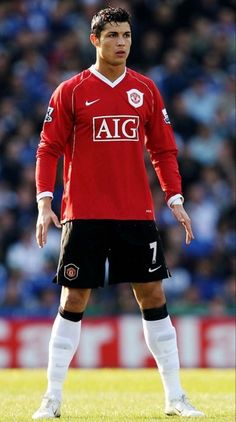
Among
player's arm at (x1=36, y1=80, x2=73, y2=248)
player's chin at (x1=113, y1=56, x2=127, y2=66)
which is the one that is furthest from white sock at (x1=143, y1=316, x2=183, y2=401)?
player's chin at (x1=113, y1=56, x2=127, y2=66)

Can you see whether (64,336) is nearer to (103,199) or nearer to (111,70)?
(103,199)

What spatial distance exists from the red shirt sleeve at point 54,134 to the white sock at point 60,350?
786mm

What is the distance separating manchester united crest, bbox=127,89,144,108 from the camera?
6.66 m

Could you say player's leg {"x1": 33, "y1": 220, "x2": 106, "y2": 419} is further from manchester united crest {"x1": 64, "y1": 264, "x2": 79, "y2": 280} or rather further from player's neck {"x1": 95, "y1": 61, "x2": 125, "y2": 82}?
player's neck {"x1": 95, "y1": 61, "x2": 125, "y2": 82}

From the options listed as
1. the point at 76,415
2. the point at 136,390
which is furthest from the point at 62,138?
the point at 136,390

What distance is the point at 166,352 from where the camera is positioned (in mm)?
6672

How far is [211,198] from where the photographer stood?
15.0m

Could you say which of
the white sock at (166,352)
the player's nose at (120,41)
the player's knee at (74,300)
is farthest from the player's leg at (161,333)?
the player's nose at (120,41)

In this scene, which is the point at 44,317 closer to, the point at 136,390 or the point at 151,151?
the point at 136,390

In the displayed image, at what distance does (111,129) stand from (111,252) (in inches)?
28.0

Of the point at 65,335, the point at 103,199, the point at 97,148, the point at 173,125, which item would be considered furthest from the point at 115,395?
the point at 173,125

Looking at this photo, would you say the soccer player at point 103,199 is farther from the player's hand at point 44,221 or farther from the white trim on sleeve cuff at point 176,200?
the white trim on sleeve cuff at point 176,200

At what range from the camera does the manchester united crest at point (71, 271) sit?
6.54 meters

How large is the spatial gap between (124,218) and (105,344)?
7297 mm
